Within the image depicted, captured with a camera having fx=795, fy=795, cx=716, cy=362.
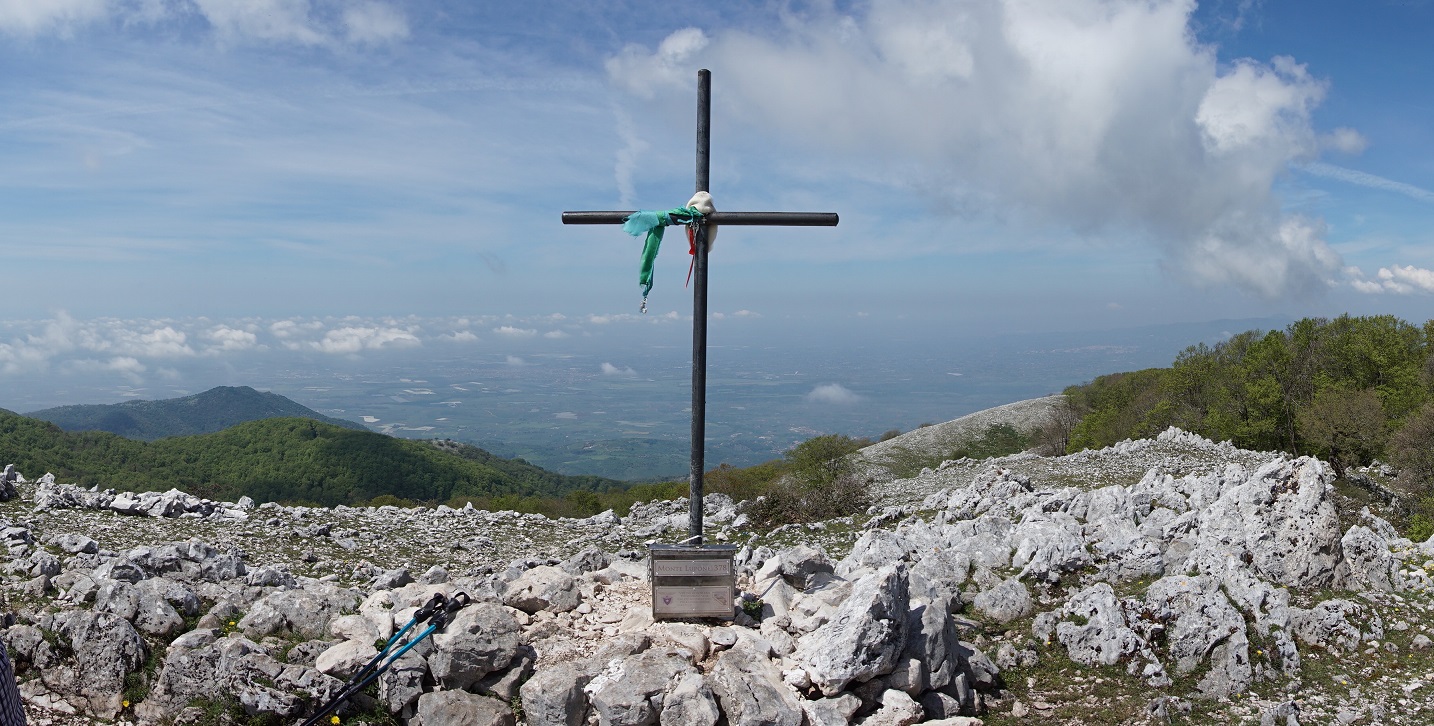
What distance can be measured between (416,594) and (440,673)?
84.1 inches

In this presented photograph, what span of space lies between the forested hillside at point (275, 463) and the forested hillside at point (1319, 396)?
155ft

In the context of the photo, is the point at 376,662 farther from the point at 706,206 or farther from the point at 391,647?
the point at 706,206

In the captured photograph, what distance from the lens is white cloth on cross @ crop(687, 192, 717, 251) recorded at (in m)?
9.21

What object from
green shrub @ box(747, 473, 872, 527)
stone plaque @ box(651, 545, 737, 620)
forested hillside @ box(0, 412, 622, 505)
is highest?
stone plaque @ box(651, 545, 737, 620)

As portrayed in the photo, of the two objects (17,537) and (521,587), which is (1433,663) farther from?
(17,537)

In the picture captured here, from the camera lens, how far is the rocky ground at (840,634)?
7.98 meters

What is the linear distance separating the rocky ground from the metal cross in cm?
196

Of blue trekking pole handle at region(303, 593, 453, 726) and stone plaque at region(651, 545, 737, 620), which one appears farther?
stone plaque at region(651, 545, 737, 620)

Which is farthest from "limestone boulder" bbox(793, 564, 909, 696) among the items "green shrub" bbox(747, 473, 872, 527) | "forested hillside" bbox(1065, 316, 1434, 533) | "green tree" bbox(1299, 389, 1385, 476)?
"green tree" bbox(1299, 389, 1385, 476)

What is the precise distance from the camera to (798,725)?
7.69 metres

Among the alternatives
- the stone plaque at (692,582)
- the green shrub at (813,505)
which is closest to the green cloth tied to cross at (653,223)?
the stone plaque at (692,582)

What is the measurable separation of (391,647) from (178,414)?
177 m

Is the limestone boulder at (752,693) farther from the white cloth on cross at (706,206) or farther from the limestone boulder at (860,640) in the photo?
the white cloth on cross at (706,206)

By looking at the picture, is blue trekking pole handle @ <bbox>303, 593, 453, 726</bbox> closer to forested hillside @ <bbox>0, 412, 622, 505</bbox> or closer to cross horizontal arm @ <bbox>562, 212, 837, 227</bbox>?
cross horizontal arm @ <bbox>562, 212, 837, 227</bbox>
